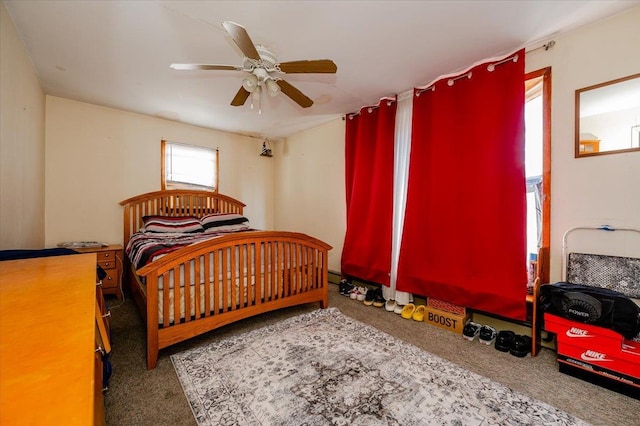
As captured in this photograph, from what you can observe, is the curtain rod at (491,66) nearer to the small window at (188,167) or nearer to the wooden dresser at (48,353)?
the wooden dresser at (48,353)

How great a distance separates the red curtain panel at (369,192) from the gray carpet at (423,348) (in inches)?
31.9

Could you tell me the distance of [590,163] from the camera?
190 centimetres

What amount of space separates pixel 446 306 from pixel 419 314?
27 cm

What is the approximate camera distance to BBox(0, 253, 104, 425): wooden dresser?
35cm

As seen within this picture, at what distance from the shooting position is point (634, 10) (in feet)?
5.67

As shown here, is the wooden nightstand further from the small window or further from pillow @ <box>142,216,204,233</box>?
the small window

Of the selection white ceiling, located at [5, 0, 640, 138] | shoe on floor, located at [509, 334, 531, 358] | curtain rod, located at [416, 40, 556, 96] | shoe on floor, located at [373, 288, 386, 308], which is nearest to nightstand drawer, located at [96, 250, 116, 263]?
white ceiling, located at [5, 0, 640, 138]

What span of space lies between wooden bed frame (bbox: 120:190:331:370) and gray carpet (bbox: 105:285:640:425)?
19 centimetres

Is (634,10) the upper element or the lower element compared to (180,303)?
upper

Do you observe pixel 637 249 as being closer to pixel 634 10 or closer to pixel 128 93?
pixel 634 10

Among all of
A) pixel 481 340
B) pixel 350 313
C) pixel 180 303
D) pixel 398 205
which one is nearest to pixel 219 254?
pixel 180 303

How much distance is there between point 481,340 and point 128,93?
4.45 m

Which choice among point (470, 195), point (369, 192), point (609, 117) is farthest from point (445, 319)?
point (609, 117)

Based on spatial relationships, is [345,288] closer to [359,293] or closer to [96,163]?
[359,293]
